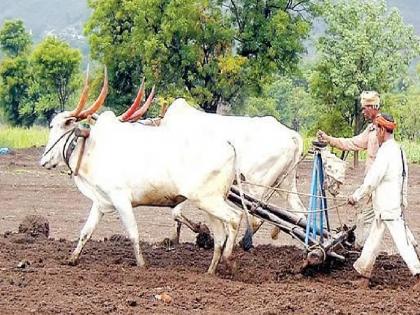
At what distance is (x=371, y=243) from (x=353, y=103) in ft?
73.4

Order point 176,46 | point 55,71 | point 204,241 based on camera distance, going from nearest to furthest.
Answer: point 204,241 < point 176,46 < point 55,71

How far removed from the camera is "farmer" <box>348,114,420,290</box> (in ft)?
29.5

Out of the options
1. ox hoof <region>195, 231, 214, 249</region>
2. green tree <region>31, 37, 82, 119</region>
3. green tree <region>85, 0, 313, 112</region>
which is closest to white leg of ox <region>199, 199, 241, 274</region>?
ox hoof <region>195, 231, 214, 249</region>

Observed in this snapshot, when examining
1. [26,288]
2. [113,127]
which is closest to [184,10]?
[113,127]

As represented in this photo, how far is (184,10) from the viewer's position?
31.9 meters

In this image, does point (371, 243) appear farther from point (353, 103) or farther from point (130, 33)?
point (130, 33)

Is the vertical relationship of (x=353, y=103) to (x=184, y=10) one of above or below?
below

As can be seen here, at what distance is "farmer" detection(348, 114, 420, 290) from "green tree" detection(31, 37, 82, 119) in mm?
32973

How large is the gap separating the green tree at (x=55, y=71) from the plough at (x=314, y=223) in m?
31.5

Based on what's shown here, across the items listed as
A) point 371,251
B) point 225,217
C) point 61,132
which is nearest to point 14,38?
point 61,132

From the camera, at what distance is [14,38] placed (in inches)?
2031

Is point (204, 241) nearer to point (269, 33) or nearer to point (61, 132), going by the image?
point (61, 132)

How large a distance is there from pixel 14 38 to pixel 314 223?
43.9 metres

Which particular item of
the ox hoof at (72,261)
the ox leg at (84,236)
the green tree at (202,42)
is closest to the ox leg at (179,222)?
the ox leg at (84,236)
